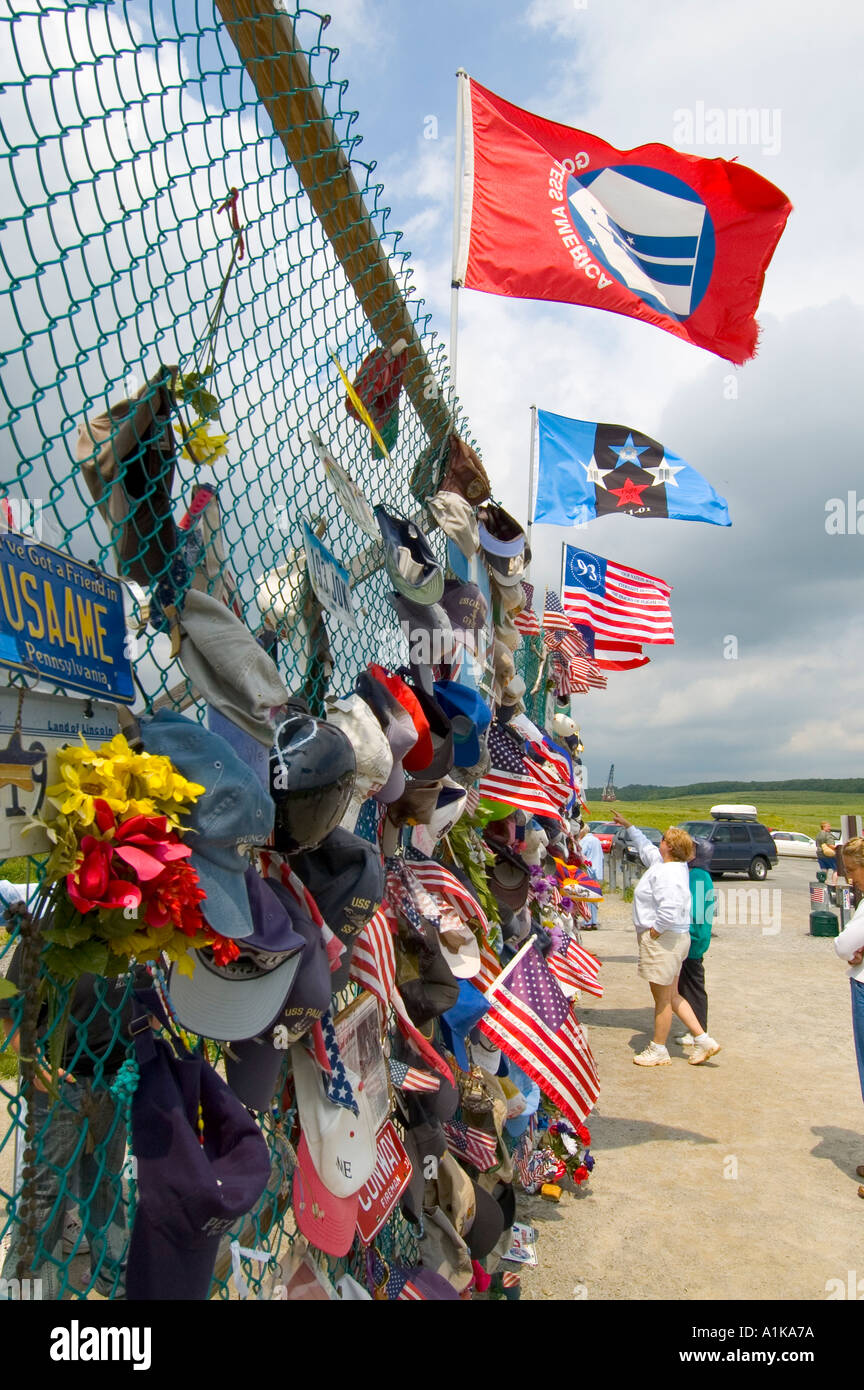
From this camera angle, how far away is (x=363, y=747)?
1.99 metres

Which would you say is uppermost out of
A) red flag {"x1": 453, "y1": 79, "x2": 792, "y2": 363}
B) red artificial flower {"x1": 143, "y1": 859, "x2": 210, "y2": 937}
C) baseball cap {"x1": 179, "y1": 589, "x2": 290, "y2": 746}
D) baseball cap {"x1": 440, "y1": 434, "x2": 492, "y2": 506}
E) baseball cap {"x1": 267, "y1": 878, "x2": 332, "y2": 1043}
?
red flag {"x1": 453, "y1": 79, "x2": 792, "y2": 363}

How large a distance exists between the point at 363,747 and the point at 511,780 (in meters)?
2.46

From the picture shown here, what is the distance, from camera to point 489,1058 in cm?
380

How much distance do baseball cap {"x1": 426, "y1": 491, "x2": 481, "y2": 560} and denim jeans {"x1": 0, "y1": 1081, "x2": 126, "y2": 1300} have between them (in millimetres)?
2352

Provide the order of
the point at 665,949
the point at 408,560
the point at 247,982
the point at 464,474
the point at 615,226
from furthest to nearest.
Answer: the point at 665,949, the point at 615,226, the point at 464,474, the point at 408,560, the point at 247,982

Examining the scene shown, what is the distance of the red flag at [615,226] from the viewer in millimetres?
4719

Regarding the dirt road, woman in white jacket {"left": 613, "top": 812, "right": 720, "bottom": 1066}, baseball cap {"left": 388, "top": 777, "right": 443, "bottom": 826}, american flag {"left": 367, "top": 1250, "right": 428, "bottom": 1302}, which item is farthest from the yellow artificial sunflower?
woman in white jacket {"left": 613, "top": 812, "right": 720, "bottom": 1066}

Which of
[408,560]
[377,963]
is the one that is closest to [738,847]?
[408,560]

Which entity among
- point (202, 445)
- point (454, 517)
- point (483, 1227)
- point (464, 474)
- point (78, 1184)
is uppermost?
point (464, 474)

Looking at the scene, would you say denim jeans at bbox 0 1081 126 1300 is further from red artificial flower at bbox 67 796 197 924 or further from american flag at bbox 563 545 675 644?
american flag at bbox 563 545 675 644

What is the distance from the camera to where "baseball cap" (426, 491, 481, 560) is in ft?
10.8

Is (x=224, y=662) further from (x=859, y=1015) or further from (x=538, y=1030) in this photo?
(x=859, y=1015)

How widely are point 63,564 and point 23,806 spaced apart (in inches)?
12.5
